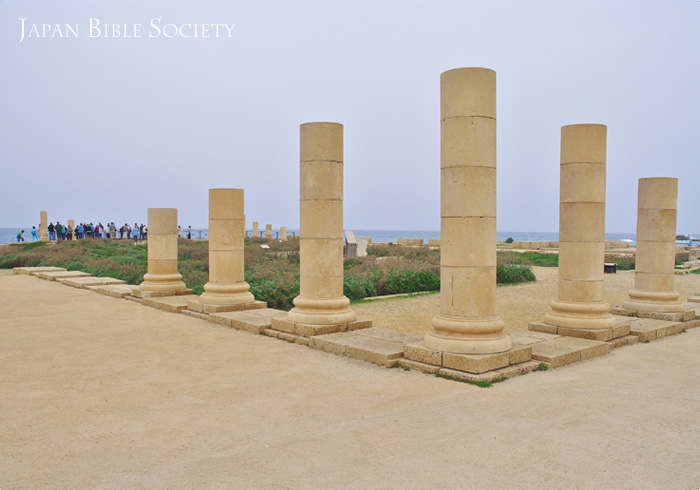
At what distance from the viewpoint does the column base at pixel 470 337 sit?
307 inches

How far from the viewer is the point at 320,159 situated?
10328 mm

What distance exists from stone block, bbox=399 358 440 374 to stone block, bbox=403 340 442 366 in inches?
2.7

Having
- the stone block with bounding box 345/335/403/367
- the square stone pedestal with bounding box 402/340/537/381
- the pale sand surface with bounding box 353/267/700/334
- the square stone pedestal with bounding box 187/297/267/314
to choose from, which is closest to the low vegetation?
the pale sand surface with bounding box 353/267/700/334

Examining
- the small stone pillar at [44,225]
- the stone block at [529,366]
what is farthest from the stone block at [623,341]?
the small stone pillar at [44,225]

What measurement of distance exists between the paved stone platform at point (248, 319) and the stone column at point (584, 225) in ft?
17.9

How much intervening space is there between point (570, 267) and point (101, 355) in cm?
799

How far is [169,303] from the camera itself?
13.9 metres

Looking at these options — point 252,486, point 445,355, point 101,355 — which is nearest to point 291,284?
point 101,355

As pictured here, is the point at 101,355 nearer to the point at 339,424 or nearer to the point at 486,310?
the point at 339,424

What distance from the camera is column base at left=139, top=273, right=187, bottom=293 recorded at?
50.5 feet

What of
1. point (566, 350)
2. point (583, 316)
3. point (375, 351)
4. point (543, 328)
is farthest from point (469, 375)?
point (583, 316)

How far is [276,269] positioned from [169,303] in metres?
6.99

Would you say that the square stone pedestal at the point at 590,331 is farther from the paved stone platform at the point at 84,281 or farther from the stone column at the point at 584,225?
the paved stone platform at the point at 84,281

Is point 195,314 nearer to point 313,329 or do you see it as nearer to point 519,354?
point 313,329
